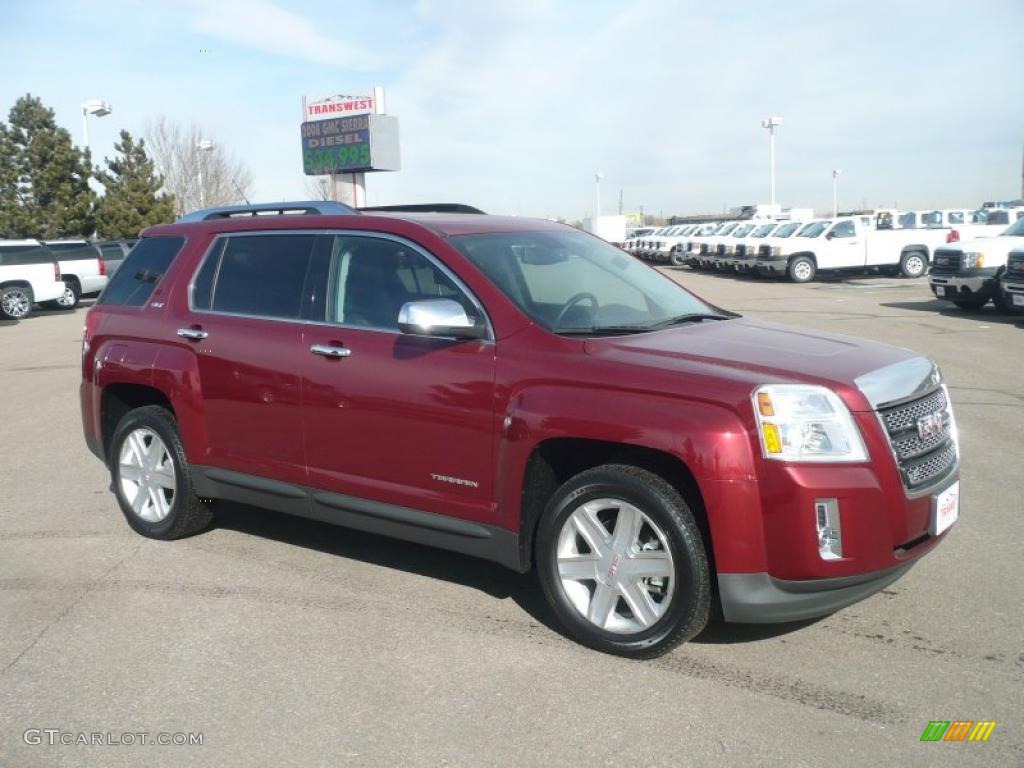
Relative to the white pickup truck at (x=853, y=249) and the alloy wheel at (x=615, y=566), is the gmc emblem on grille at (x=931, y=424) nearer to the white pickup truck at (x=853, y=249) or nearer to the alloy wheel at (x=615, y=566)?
the alloy wheel at (x=615, y=566)

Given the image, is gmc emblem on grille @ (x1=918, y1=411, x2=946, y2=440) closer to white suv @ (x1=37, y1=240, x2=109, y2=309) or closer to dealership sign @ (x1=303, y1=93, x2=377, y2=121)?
white suv @ (x1=37, y1=240, x2=109, y2=309)

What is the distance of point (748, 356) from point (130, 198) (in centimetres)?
4111

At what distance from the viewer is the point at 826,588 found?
3.87 meters

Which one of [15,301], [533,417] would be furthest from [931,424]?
[15,301]

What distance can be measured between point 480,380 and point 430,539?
0.83 m

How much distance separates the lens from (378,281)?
5.01m

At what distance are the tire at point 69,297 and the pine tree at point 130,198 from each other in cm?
1235

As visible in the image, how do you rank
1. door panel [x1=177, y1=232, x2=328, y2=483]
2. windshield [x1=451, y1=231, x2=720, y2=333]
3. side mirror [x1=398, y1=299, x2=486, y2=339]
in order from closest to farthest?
side mirror [x1=398, y1=299, x2=486, y2=339] → windshield [x1=451, y1=231, x2=720, y2=333] → door panel [x1=177, y1=232, x2=328, y2=483]

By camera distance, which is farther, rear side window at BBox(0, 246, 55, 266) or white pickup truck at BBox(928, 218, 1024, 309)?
rear side window at BBox(0, 246, 55, 266)

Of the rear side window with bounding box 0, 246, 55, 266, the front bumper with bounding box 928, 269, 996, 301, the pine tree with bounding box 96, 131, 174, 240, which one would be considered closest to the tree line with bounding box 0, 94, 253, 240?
the pine tree with bounding box 96, 131, 174, 240

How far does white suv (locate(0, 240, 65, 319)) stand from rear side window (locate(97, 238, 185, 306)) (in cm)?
1930

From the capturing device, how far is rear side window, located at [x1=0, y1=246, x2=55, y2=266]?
77.6 feet

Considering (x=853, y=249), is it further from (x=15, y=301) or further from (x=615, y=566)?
(x=615, y=566)

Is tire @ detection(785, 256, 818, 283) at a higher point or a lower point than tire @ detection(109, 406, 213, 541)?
higher
